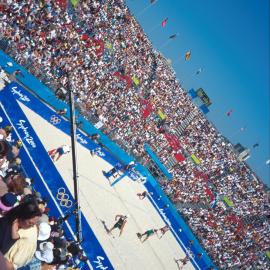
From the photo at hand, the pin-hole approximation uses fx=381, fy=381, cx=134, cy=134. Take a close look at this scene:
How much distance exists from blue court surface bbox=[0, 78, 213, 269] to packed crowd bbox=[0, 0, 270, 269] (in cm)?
248

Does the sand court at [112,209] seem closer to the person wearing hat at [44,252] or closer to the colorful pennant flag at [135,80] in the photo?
the person wearing hat at [44,252]

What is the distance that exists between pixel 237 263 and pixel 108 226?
55.2ft

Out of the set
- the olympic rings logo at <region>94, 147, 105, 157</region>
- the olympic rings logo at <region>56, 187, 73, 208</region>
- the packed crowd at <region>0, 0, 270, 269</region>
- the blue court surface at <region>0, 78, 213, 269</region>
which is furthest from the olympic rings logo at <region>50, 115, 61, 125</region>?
the olympic rings logo at <region>56, 187, 73, 208</region>

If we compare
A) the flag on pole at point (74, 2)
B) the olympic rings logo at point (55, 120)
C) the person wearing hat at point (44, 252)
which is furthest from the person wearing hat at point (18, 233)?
the flag on pole at point (74, 2)

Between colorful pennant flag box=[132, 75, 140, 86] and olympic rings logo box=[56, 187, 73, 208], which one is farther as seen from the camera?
colorful pennant flag box=[132, 75, 140, 86]

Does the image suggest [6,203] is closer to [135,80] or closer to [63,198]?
[63,198]

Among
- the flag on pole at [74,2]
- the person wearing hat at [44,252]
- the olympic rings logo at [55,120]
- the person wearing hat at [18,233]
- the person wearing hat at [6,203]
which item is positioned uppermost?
the flag on pole at [74,2]

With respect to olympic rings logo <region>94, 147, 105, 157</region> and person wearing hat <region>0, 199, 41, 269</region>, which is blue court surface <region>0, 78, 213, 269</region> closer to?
olympic rings logo <region>94, 147, 105, 157</region>

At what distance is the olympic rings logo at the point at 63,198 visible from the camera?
1298cm

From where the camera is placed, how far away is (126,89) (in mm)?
29281

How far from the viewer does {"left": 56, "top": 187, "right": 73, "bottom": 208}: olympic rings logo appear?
13.0 meters

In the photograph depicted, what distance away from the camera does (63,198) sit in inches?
513

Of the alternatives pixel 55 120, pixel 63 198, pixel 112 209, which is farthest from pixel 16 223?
pixel 55 120

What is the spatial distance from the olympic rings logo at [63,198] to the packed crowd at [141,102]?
8450mm
